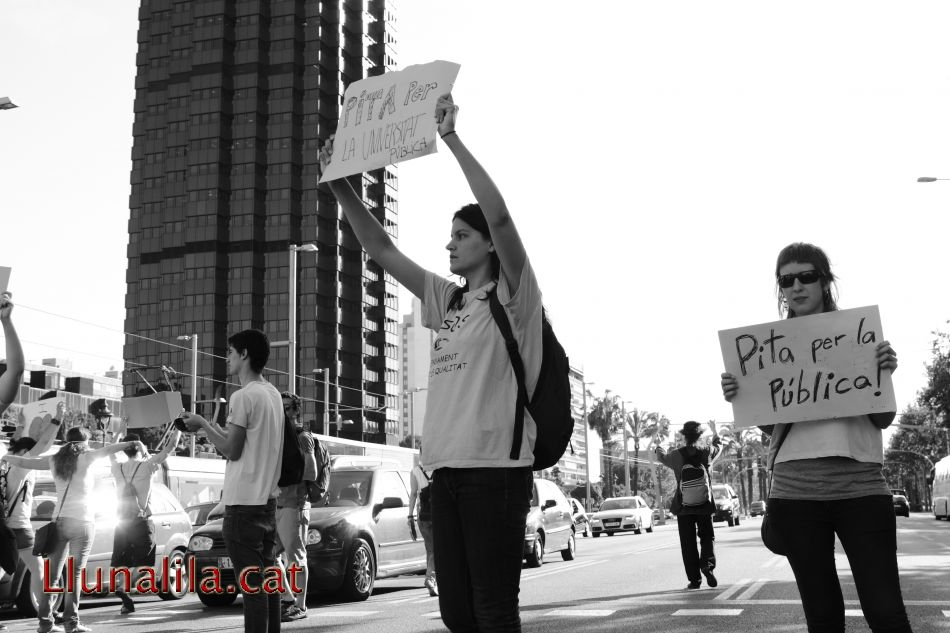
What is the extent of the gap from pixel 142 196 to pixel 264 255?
16325 millimetres

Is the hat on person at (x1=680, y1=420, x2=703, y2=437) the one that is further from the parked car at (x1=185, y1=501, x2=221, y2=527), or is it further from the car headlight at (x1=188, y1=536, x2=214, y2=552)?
the parked car at (x1=185, y1=501, x2=221, y2=527)

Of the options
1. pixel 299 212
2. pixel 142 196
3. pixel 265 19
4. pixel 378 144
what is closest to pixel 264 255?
pixel 299 212

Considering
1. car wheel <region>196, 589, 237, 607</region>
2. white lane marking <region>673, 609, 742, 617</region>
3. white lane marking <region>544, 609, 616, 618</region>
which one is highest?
car wheel <region>196, 589, 237, 607</region>

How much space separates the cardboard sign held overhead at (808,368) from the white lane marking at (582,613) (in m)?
5.05

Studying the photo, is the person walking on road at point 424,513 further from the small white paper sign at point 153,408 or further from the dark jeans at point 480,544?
the dark jeans at point 480,544

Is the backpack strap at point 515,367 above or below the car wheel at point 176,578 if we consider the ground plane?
above

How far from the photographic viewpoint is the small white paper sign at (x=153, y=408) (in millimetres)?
7301

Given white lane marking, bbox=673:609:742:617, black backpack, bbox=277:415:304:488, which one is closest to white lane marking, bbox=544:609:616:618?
white lane marking, bbox=673:609:742:617

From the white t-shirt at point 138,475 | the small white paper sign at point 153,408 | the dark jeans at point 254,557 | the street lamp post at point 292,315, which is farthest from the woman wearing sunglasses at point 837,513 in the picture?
the street lamp post at point 292,315

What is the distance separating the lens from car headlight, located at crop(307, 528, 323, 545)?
39.1 feet

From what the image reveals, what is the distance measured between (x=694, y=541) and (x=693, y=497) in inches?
21.7

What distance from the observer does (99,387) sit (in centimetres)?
13925

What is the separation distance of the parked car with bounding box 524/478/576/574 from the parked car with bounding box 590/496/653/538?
23186mm

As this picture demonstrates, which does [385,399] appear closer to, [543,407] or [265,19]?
[265,19]
